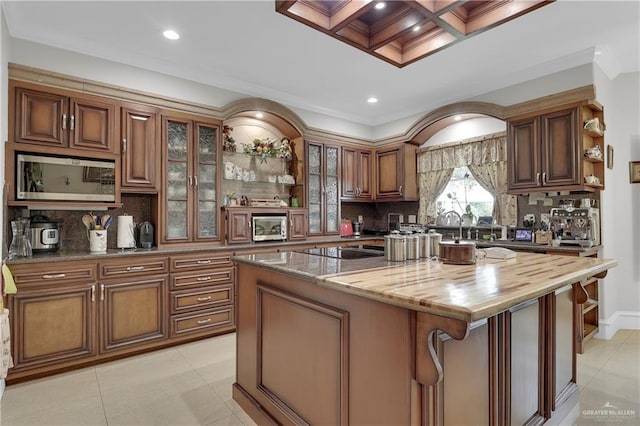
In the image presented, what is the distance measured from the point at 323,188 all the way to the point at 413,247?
303cm

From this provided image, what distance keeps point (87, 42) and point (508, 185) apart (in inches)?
181

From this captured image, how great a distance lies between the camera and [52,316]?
9.00 ft

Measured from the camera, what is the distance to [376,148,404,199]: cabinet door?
5328 mm

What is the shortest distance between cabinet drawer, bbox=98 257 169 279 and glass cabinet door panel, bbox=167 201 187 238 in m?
0.40

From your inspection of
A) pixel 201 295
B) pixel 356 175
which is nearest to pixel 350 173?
pixel 356 175

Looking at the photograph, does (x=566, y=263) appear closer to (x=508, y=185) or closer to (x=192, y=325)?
(x=508, y=185)

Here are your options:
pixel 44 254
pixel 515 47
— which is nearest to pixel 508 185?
pixel 515 47

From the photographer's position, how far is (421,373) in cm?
125

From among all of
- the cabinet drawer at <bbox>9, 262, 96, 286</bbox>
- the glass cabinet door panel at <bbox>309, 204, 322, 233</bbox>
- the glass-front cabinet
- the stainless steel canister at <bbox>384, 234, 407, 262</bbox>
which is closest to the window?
the glass cabinet door panel at <bbox>309, 204, 322, 233</bbox>

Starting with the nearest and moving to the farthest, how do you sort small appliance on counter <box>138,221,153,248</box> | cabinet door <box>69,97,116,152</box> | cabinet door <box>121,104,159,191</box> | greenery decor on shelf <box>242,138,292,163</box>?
1. cabinet door <box>69,97,116,152</box>
2. cabinet door <box>121,104,159,191</box>
3. small appliance on counter <box>138,221,153,248</box>
4. greenery decor on shelf <box>242,138,292,163</box>

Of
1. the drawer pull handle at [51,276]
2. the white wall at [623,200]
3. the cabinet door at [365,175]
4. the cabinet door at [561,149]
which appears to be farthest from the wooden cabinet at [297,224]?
the white wall at [623,200]

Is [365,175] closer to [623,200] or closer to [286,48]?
[286,48]

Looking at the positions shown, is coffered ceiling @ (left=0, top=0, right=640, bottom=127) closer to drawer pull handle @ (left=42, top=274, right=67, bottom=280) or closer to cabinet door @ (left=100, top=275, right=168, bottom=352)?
drawer pull handle @ (left=42, top=274, right=67, bottom=280)

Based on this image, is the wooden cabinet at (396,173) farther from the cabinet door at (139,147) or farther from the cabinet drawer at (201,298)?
the cabinet door at (139,147)
